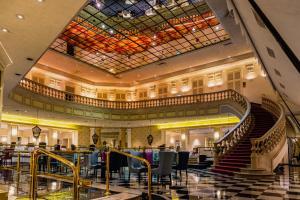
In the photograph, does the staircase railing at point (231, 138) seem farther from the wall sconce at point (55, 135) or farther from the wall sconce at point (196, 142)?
the wall sconce at point (55, 135)

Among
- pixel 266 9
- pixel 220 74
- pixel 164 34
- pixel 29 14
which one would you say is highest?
pixel 164 34

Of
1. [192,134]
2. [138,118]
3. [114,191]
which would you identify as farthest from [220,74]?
[114,191]

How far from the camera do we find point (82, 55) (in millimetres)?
14453

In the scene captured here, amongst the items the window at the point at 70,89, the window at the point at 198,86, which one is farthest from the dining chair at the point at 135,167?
the window at the point at 70,89

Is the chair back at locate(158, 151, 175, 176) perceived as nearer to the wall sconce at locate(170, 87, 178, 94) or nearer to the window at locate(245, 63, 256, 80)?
the window at locate(245, 63, 256, 80)

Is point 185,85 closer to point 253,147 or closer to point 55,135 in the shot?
point 55,135

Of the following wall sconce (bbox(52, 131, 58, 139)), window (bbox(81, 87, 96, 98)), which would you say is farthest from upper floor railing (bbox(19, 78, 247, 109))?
wall sconce (bbox(52, 131, 58, 139))

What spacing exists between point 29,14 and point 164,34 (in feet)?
27.8

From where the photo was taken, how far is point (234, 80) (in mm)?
15516

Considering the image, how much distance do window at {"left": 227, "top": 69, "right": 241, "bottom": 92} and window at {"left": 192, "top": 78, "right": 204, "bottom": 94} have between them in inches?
68.6

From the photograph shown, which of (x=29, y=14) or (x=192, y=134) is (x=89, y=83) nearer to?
(x=192, y=134)

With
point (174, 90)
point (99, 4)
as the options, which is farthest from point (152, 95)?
point (99, 4)

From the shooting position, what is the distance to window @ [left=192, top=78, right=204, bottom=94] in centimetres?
1683

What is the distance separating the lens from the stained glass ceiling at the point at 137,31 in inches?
404
